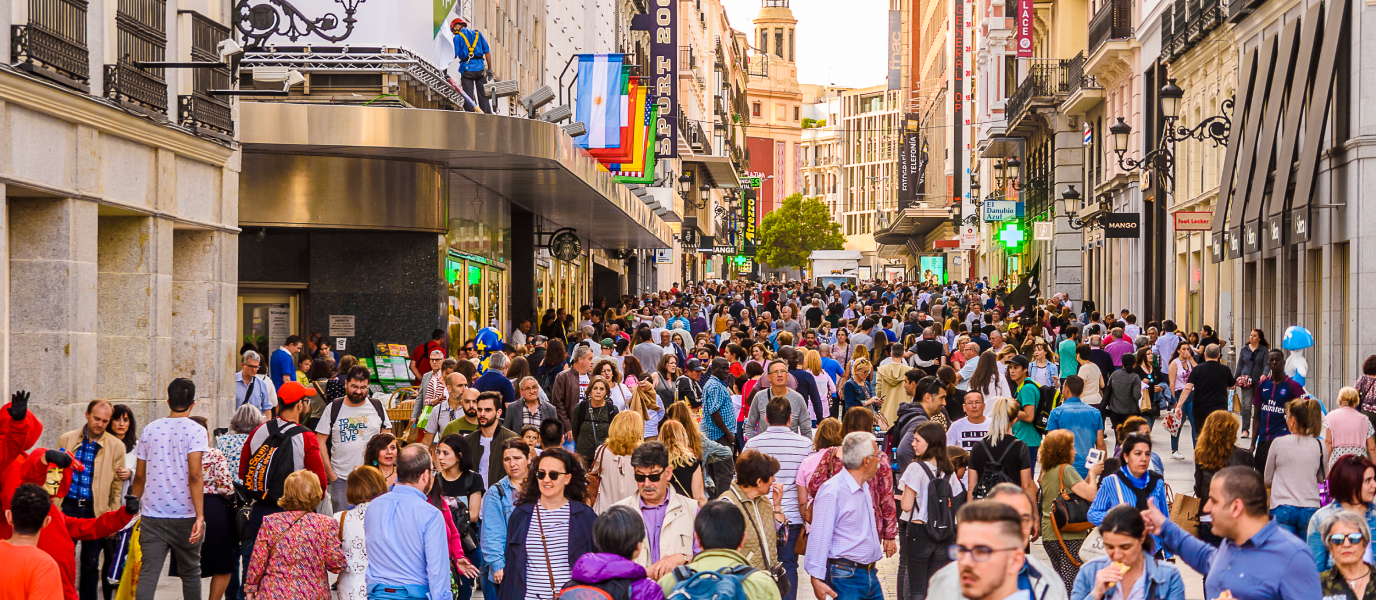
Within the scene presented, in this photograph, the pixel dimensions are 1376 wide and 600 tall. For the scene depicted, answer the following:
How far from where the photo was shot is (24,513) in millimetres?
5938

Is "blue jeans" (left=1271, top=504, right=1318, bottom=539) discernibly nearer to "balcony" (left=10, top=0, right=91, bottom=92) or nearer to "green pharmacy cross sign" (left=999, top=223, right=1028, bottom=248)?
"balcony" (left=10, top=0, right=91, bottom=92)

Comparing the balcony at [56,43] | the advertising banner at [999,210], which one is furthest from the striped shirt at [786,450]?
the advertising banner at [999,210]

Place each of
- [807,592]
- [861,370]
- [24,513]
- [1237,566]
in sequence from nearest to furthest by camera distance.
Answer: [1237,566] < [24,513] < [807,592] < [861,370]

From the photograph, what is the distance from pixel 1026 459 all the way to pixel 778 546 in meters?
1.60

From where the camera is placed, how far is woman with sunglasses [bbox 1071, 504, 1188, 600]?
5336 mm

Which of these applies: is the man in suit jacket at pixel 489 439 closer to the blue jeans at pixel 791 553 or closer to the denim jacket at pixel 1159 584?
the blue jeans at pixel 791 553

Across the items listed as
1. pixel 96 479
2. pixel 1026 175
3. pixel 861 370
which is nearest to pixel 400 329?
pixel 861 370

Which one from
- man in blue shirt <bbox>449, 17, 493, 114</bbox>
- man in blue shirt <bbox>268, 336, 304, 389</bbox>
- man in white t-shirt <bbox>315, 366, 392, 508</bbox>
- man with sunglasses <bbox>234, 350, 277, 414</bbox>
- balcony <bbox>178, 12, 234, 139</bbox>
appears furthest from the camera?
man in blue shirt <bbox>449, 17, 493, 114</bbox>

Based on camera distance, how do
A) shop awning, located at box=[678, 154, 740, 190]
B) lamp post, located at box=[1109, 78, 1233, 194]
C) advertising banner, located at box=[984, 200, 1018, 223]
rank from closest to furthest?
1. lamp post, located at box=[1109, 78, 1233, 194]
2. advertising banner, located at box=[984, 200, 1018, 223]
3. shop awning, located at box=[678, 154, 740, 190]

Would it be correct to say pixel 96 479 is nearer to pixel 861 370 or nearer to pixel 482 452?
pixel 482 452

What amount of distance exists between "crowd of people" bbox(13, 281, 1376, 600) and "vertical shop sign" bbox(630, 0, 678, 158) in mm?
34165

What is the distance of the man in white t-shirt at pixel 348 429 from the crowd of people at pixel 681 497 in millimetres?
16

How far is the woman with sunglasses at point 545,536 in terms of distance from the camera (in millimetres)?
6777

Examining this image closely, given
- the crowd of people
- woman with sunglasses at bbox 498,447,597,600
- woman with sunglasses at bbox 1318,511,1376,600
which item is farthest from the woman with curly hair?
woman with sunglasses at bbox 498,447,597,600
